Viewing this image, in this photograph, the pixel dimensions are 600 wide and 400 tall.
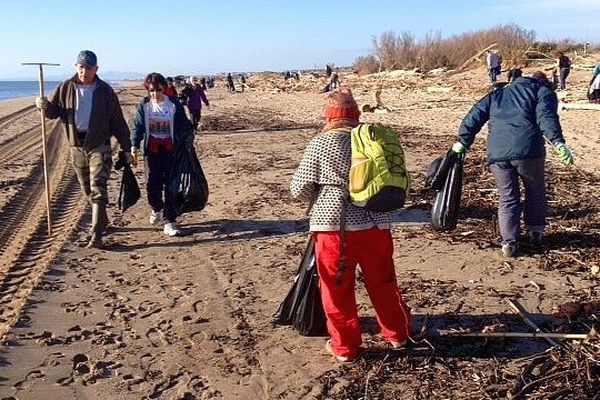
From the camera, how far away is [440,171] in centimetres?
634

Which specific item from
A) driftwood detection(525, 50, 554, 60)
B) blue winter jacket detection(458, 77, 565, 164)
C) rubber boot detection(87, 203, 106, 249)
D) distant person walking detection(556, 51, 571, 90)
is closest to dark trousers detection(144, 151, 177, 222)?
rubber boot detection(87, 203, 106, 249)

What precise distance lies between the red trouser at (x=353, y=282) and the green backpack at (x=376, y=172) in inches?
9.2

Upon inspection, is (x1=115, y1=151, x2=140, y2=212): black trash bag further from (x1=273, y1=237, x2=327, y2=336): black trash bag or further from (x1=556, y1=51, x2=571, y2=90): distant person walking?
(x1=556, y1=51, x2=571, y2=90): distant person walking

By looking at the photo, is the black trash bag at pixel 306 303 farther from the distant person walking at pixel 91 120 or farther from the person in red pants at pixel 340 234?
the distant person walking at pixel 91 120

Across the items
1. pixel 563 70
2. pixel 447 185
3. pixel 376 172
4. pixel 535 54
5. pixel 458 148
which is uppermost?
pixel 535 54

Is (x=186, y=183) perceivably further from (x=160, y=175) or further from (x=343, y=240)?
(x=343, y=240)

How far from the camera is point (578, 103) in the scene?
1908 cm

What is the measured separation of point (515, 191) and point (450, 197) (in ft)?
1.95

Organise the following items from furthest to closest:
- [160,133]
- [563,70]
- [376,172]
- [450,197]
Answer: [563,70]
[160,133]
[450,197]
[376,172]

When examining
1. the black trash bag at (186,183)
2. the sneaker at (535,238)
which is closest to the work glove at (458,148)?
the sneaker at (535,238)

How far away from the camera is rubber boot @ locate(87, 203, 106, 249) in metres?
6.96

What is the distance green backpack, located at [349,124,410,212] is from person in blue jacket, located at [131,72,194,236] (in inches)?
145

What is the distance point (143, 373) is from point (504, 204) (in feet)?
12.1

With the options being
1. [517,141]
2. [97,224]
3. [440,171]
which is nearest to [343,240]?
[440,171]
